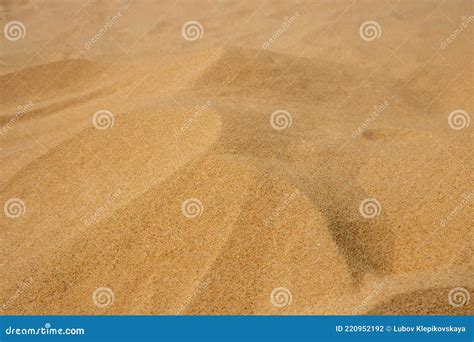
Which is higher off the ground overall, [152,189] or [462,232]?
[152,189]

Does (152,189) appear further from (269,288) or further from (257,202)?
(269,288)

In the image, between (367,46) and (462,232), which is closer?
(462,232)

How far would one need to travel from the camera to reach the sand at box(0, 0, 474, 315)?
2.90m

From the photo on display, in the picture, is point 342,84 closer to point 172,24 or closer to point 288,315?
point 288,315

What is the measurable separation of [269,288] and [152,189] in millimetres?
1071

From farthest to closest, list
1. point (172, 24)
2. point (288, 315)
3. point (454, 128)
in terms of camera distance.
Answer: point (172, 24) < point (454, 128) < point (288, 315)

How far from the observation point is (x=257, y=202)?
3.21 meters

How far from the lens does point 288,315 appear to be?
2.67 m

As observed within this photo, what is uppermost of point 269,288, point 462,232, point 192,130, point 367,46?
point 192,130

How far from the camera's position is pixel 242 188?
329 cm

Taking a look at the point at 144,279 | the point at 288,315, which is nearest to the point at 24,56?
the point at 144,279

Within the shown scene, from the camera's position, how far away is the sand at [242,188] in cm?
290

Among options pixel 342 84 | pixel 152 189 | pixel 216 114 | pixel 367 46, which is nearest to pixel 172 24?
pixel 367 46

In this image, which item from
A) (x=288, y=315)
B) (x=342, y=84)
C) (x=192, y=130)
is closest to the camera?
(x=288, y=315)
